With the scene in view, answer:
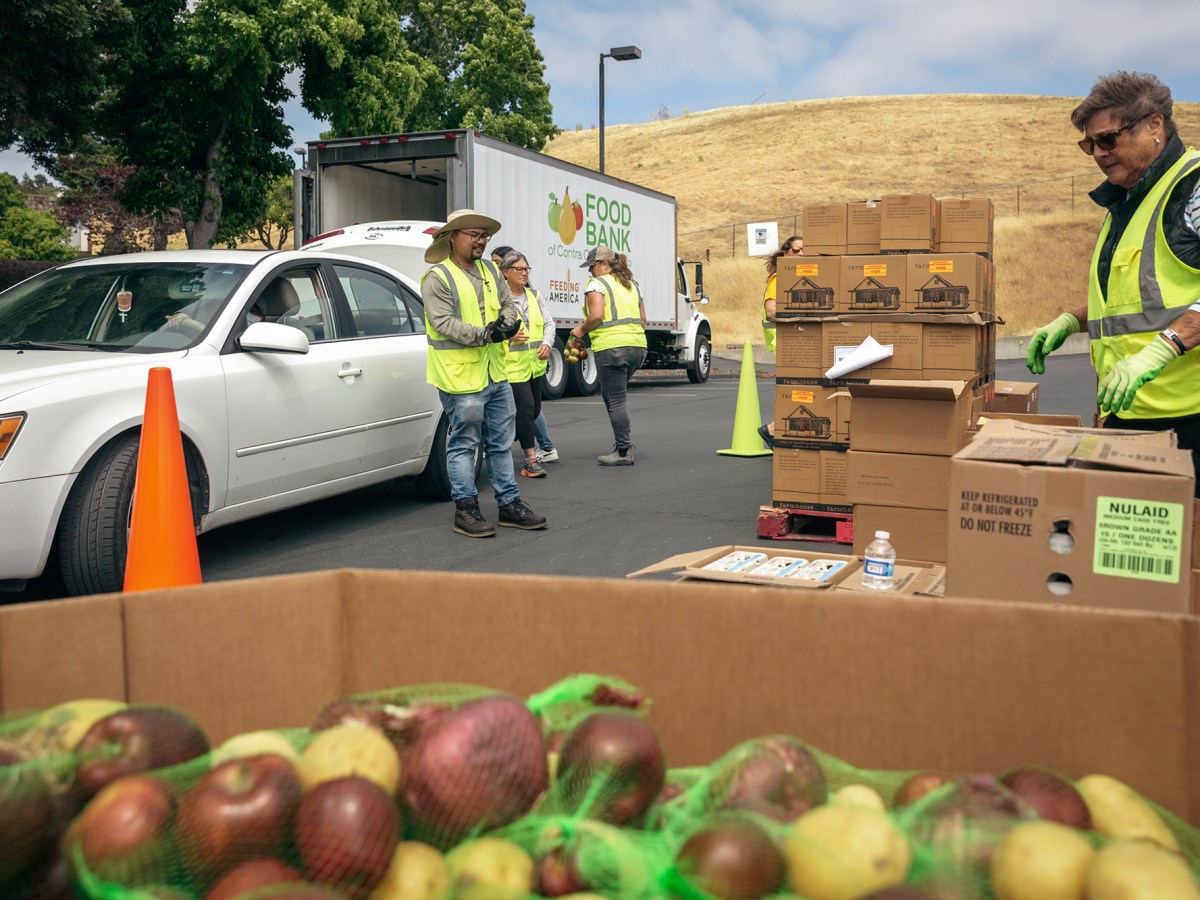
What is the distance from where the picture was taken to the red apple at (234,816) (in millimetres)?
1379

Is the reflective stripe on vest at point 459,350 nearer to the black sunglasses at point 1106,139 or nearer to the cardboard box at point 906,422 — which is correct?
the cardboard box at point 906,422

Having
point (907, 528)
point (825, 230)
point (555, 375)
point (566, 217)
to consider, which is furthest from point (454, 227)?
point (555, 375)

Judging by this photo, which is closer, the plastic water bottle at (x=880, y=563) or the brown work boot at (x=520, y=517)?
the plastic water bottle at (x=880, y=563)

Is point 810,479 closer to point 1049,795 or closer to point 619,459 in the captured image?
point 619,459

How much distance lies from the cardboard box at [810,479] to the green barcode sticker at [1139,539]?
14.4 feet

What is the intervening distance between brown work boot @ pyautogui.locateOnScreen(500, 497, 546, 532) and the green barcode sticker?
4992 millimetres

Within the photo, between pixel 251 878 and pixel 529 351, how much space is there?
808 cm

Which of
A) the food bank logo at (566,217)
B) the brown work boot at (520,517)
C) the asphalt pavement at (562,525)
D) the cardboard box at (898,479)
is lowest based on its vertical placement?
the asphalt pavement at (562,525)

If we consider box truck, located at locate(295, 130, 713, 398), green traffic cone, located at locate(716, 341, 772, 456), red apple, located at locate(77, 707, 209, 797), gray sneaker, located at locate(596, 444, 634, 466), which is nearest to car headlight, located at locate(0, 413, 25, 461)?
red apple, located at locate(77, 707, 209, 797)

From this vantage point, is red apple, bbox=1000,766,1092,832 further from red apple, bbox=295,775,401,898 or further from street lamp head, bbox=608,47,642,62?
street lamp head, bbox=608,47,642,62

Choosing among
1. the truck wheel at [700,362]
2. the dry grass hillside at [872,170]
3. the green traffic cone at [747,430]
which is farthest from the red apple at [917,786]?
the dry grass hillside at [872,170]

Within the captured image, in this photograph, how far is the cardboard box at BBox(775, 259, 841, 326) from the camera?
659cm

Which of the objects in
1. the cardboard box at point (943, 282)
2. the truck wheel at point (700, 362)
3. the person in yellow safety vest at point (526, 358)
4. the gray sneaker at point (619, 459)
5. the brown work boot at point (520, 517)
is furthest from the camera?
the truck wheel at point (700, 362)

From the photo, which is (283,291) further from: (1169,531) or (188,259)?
(1169,531)
